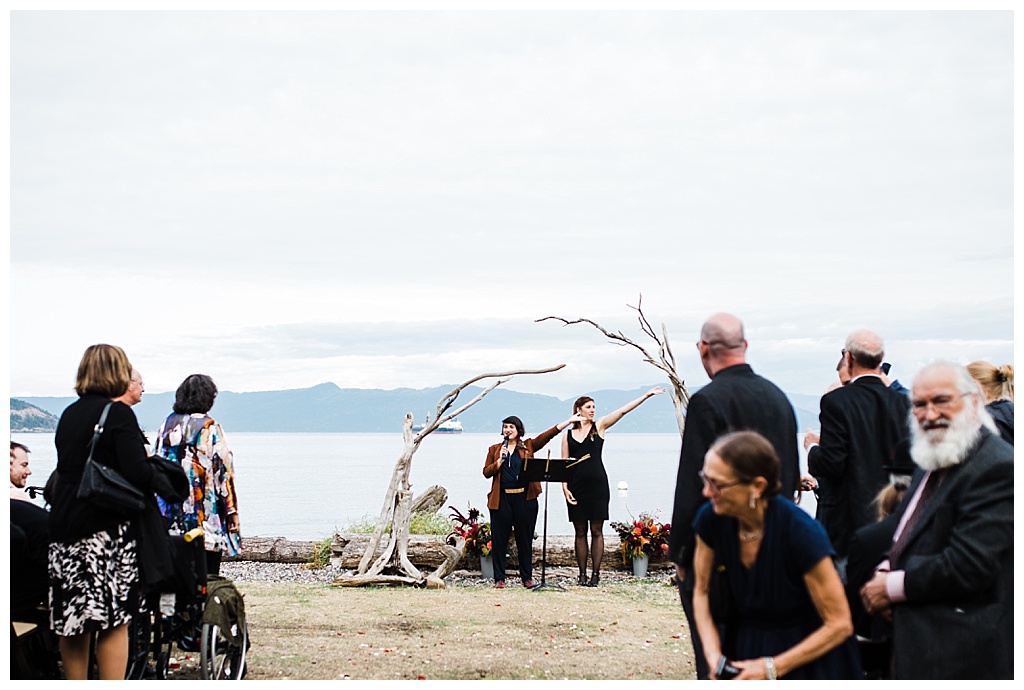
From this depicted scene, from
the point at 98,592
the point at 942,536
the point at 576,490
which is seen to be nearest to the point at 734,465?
the point at 942,536

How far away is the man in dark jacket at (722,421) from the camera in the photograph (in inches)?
150

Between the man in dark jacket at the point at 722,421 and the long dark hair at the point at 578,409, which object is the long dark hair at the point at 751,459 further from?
the long dark hair at the point at 578,409

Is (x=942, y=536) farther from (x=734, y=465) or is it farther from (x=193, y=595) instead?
(x=193, y=595)

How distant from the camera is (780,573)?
317 cm

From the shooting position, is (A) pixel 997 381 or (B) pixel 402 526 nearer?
(A) pixel 997 381

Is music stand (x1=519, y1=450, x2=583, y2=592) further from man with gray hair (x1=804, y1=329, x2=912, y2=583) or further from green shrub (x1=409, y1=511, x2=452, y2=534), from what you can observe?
man with gray hair (x1=804, y1=329, x2=912, y2=583)

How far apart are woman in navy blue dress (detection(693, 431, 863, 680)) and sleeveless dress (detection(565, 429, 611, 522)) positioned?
21.3ft

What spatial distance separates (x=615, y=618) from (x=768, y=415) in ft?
14.8

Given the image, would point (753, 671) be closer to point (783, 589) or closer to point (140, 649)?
point (783, 589)

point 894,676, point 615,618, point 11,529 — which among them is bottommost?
point 615,618

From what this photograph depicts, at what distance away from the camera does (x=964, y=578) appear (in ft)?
10.4

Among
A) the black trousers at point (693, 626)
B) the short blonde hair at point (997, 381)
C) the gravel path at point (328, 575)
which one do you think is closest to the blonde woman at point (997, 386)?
the short blonde hair at point (997, 381)

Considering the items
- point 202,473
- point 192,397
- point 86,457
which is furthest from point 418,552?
point 86,457

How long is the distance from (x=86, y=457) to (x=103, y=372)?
1.20ft
